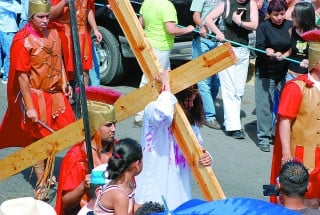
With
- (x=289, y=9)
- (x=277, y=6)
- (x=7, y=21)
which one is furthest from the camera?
(x=7, y=21)

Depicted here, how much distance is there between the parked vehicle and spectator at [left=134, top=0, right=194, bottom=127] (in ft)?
4.55

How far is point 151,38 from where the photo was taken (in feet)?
33.1

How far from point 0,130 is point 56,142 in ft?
5.78

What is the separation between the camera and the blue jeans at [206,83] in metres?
10.5

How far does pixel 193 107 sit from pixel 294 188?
4.55 ft

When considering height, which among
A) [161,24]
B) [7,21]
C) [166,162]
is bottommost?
[7,21]

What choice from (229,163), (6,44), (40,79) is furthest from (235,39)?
(6,44)

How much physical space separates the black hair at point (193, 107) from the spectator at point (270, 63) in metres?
3.11

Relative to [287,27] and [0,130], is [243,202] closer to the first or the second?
[0,130]

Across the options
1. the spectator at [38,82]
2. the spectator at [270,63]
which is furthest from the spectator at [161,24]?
the spectator at [38,82]

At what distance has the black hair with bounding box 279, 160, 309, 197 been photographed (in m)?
5.59

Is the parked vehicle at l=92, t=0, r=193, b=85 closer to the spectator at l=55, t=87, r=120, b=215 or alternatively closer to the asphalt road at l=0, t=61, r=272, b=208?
the asphalt road at l=0, t=61, r=272, b=208

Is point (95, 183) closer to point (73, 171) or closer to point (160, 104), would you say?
point (73, 171)

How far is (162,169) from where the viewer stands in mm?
6719
